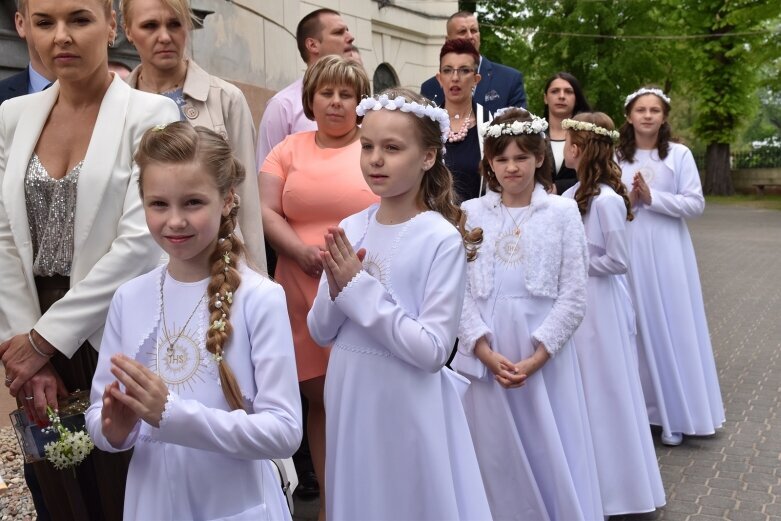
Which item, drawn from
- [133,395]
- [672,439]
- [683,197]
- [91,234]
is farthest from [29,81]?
[672,439]

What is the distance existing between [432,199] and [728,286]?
12.0 m

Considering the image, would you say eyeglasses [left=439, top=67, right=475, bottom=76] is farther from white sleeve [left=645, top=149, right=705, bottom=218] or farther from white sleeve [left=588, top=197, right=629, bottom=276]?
white sleeve [left=645, top=149, right=705, bottom=218]

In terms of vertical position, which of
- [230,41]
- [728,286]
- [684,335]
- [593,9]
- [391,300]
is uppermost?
[593,9]

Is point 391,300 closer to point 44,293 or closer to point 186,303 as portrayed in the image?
point 186,303

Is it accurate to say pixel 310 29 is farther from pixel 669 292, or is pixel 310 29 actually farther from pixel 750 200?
pixel 750 200

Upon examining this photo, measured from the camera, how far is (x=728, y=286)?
14.6m

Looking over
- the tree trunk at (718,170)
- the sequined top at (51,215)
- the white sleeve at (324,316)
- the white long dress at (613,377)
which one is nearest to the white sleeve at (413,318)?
the white sleeve at (324,316)

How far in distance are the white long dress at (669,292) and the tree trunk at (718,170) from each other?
125ft

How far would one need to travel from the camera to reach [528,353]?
455cm

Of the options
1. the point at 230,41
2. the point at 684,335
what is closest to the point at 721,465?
the point at 684,335

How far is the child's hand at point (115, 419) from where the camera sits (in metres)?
2.49

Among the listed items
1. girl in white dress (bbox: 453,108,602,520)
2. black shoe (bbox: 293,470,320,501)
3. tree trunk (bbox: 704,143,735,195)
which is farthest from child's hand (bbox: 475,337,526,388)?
tree trunk (bbox: 704,143,735,195)

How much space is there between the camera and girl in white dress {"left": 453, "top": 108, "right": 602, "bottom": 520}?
177 inches

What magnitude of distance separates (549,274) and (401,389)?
135 centimetres
